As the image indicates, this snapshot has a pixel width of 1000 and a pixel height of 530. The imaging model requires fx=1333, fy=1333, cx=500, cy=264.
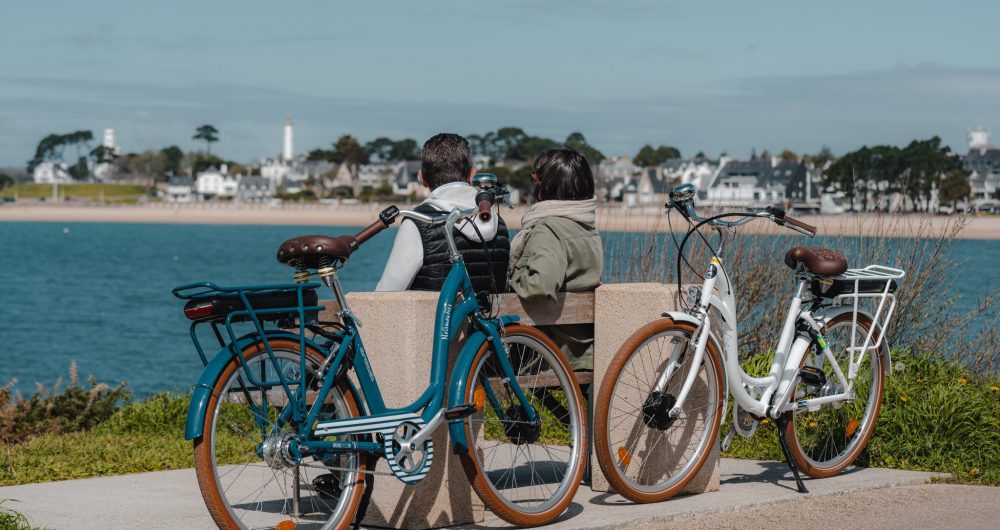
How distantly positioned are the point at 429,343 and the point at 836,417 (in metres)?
2.71

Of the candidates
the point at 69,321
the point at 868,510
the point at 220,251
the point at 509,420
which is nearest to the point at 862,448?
the point at 868,510

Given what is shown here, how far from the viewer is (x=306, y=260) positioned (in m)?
4.94

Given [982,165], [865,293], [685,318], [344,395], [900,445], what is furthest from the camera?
[982,165]

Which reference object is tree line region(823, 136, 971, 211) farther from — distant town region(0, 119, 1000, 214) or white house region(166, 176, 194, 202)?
white house region(166, 176, 194, 202)

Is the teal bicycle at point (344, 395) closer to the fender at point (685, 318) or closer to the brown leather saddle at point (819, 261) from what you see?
the fender at point (685, 318)

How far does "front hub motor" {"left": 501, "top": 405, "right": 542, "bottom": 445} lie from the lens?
564 centimetres

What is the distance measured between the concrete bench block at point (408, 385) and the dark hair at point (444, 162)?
0.84 meters

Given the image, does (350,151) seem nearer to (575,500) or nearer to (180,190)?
(180,190)

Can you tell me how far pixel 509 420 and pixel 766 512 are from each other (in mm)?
1265

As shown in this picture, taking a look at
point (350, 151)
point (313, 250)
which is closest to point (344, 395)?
point (313, 250)

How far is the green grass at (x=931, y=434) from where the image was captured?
7094 mm

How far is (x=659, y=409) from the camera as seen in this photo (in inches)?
232

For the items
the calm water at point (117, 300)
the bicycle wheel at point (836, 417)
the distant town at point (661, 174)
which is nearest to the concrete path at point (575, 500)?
the bicycle wheel at point (836, 417)

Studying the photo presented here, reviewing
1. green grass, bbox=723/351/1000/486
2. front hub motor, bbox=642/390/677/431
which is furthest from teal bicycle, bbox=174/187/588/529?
green grass, bbox=723/351/1000/486
